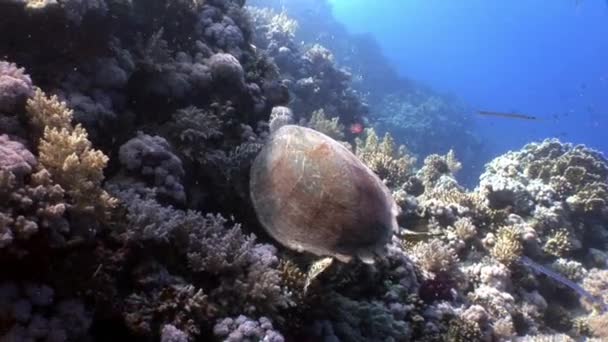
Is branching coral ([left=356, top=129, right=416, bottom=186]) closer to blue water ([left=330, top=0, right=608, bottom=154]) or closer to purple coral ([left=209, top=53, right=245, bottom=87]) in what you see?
purple coral ([left=209, top=53, right=245, bottom=87])

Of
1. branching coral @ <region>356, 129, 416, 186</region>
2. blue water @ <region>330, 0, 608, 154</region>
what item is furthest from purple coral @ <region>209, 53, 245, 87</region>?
blue water @ <region>330, 0, 608, 154</region>

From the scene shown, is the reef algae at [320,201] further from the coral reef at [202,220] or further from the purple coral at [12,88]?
the purple coral at [12,88]

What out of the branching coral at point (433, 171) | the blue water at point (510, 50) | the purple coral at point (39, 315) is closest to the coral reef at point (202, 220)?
the purple coral at point (39, 315)

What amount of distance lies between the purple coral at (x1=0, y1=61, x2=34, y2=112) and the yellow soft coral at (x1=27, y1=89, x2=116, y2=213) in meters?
0.11

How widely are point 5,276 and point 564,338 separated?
720 cm

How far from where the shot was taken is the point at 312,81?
47.7 ft

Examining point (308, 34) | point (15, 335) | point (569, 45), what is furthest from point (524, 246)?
point (569, 45)

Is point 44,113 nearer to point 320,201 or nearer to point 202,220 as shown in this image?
point 202,220

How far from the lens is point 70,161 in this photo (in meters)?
3.18

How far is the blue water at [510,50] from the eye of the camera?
94.6m

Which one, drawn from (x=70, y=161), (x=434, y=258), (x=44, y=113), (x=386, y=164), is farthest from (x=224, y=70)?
(x=386, y=164)

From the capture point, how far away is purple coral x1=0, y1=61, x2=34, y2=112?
11.2ft

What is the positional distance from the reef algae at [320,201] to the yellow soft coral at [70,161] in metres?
1.58

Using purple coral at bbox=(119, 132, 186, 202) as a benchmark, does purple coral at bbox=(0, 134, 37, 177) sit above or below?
below
